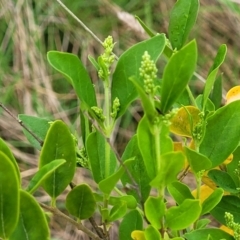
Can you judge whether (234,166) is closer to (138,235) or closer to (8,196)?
(138,235)

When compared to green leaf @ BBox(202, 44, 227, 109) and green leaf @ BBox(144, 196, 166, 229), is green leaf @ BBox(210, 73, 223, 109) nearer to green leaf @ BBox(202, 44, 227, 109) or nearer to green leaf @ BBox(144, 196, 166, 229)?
green leaf @ BBox(202, 44, 227, 109)

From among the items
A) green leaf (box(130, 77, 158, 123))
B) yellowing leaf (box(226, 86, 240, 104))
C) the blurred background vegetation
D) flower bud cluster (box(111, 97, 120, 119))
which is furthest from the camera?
the blurred background vegetation

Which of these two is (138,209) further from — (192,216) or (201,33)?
(201,33)

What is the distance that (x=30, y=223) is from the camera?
37cm

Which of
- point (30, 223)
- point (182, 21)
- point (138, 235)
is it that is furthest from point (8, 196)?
point (182, 21)

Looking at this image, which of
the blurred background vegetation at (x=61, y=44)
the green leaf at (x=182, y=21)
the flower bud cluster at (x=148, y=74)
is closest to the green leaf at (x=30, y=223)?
the flower bud cluster at (x=148, y=74)

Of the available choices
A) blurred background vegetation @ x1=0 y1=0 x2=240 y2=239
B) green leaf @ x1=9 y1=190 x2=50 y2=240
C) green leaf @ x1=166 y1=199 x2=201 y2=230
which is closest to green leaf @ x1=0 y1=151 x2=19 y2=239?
green leaf @ x1=9 y1=190 x2=50 y2=240

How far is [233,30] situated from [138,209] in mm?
1766

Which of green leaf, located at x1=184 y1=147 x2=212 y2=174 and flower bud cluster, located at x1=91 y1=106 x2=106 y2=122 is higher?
green leaf, located at x1=184 y1=147 x2=212 y2=174

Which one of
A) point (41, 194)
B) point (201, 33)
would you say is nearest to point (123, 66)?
point (41, 194)

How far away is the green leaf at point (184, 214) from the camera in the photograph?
0.39 metres

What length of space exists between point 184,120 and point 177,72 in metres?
0.15

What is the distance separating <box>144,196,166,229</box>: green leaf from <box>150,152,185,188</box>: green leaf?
0.01 meters

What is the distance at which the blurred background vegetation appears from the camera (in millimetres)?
1838
